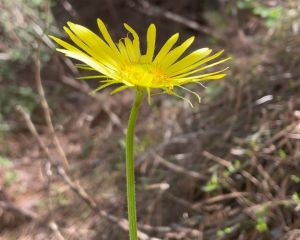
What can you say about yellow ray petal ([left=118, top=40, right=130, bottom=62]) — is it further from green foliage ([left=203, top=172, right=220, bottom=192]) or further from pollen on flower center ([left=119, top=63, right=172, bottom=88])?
green foliage ([left=203, top=172, right=220, bottom=192])

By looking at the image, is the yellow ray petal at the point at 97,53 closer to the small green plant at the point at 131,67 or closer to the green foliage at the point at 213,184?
the small green plant at the point at 131,67

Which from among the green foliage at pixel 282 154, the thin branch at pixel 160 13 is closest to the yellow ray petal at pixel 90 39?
the green foliage at pixel 282 154

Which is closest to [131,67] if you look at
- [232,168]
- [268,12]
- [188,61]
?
[188,61]

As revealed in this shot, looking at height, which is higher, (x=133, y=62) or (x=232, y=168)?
(x=133, y=62)

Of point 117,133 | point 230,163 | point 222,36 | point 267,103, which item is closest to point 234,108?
point 267,103

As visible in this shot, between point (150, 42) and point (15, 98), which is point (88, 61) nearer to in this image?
point (150, 42)

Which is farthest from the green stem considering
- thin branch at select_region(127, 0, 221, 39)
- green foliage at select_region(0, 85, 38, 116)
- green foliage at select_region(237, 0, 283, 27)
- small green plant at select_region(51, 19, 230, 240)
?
thin branch at select_region(127, 0, 221, 39)
